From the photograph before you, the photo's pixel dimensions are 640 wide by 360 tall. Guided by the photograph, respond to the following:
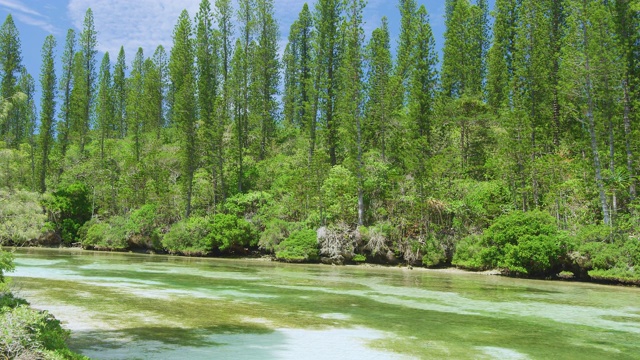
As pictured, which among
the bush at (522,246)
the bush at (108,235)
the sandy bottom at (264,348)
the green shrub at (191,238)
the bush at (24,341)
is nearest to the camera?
the bush at (24,341)

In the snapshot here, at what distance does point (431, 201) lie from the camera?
1113 inches

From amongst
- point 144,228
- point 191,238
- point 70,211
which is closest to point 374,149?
point 191,238

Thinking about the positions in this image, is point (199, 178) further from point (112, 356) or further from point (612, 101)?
point (112, 356)

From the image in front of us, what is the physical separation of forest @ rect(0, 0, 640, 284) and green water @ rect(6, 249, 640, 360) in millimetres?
4336

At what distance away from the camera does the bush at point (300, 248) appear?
1124 inches

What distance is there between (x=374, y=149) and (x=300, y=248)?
11418 millimetres

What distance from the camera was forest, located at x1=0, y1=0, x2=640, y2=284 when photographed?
2391 centimetres

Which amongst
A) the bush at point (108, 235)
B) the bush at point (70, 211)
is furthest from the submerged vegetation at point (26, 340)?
the bush at point (70, 211)

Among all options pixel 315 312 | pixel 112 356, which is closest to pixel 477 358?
pixel 315 312

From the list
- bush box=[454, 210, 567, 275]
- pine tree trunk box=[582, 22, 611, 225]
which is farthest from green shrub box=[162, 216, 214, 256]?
pine tree trunk box=[582, 22, 611, 225]

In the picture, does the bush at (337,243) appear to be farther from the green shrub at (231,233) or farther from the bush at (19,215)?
the bush at (19,215)

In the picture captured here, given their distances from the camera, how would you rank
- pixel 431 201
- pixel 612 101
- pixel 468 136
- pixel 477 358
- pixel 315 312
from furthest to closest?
pixel 468 136, pixel 431 201, pixel 612 101, pixel 315 312, pixel 477 358

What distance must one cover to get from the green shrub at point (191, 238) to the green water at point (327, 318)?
1395 cm

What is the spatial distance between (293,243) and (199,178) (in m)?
13.5
